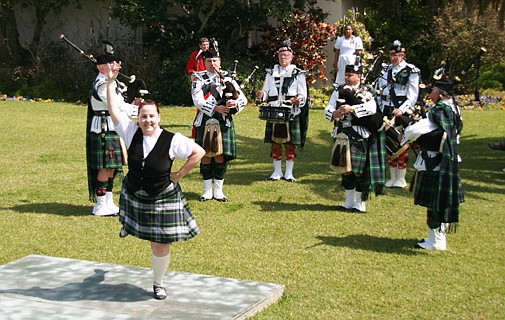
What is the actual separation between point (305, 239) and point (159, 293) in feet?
8.62

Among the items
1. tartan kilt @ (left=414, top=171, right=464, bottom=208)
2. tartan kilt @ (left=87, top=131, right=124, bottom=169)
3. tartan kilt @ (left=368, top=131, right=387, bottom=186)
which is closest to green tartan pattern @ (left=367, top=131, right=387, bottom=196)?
tartan kilt @ (left=368, top=131, right=387, bottom=186)

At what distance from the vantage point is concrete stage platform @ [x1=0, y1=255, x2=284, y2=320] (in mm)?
5477

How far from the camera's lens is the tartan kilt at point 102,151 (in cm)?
880

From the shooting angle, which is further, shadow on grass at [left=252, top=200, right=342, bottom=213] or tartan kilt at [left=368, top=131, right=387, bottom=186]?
shadow on grass at [left=252, top=200, right=342, bottom=213]

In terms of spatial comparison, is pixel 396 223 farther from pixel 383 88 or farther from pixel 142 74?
pixel 142 74

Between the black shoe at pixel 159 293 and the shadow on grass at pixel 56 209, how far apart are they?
352 centimetres

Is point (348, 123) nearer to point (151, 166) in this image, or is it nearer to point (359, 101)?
point (359, 101)

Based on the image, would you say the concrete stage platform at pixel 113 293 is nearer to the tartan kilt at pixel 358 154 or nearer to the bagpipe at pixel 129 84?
the bagpipe at pixel 129 84

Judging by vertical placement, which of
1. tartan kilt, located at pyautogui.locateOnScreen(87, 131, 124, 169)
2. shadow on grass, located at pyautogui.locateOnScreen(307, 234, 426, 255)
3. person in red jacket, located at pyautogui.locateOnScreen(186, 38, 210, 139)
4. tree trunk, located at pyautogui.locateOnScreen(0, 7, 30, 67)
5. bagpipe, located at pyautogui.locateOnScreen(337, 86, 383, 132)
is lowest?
shadow on grass, located at pyautogui.locateOnScreen(307, 234, 426, 255)

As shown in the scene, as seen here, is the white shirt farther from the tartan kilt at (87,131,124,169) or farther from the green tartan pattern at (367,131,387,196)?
the green tartan pattern at (367,131,387,196)

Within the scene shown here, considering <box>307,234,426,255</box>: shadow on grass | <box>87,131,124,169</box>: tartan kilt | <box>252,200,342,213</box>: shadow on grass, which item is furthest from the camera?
<box>252,200,342,213</box>: shadow on grass

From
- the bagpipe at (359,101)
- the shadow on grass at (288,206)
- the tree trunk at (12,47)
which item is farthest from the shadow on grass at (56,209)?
the tree trunk at (12,47)

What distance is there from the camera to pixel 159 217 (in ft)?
18.7

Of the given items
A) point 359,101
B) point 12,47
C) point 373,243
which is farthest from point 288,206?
point 12,47
